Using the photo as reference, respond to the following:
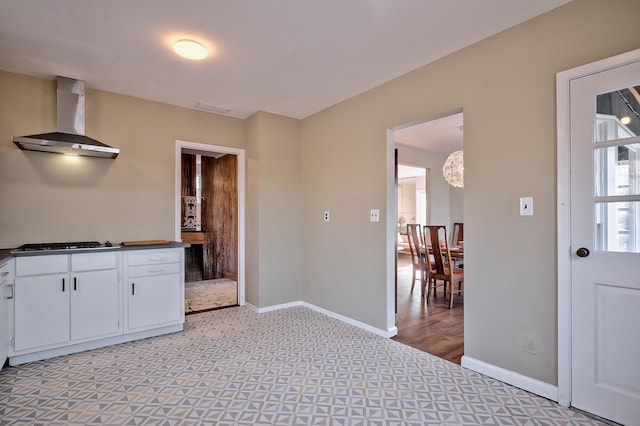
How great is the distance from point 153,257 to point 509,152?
3.25 metres

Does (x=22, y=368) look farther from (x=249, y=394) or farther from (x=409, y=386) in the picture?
(x=409, y=386)

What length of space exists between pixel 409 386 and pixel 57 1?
3.42 meters

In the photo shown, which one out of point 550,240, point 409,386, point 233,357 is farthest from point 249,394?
point 550,240

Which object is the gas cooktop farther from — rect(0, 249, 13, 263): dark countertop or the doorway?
the doorway

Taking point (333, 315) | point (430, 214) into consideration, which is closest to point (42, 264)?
point (333, 315)

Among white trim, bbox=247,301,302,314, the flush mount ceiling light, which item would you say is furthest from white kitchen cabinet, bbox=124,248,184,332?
the flush mount ceiling light

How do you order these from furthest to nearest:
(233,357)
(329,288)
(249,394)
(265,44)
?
1. (329,288)
2. (233,357)
3. (265,44)
4. (249,394)

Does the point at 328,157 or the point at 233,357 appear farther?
the point at 328,157

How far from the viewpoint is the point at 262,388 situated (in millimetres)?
2291

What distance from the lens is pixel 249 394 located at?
7.28 feet

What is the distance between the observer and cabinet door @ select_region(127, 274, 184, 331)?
3148 mm

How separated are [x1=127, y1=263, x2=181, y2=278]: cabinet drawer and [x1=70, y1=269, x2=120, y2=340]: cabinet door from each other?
0.14m

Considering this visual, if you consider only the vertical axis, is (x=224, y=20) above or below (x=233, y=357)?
above

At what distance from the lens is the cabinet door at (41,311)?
2.63 m
